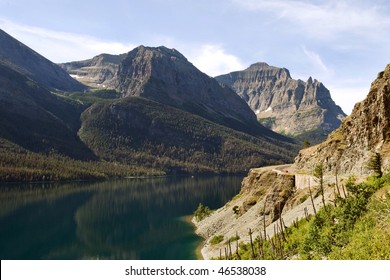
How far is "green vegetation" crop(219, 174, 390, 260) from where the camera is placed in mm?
35881

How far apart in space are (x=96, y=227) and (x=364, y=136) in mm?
87807

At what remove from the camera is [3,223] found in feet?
419

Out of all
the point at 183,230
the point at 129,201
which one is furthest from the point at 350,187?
the point at 129,201

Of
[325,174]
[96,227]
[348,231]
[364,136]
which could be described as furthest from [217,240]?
[96,227]

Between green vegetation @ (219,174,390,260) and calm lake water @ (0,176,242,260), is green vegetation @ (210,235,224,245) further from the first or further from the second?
green vegetation @ (219,174,390,260)

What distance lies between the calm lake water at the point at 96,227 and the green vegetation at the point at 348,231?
30.5 meters

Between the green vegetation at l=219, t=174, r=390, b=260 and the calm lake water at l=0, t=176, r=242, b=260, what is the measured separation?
30480mm

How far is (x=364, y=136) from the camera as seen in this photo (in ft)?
258

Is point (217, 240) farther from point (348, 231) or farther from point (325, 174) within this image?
point (348, 231)

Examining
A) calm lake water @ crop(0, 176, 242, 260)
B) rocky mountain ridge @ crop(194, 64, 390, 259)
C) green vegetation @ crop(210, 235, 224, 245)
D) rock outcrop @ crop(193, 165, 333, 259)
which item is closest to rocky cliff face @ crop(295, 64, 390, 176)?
rocky mountain ridge @ crop(194, 64, 390, 259)

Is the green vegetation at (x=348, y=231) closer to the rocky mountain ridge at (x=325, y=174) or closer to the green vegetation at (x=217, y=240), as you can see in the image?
the rocky mountain ridge at (x=325, y=174)

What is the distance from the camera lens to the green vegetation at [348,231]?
35881 millimetres
